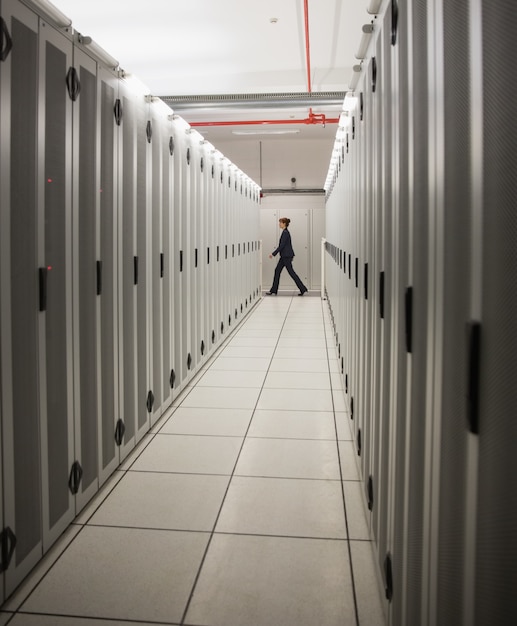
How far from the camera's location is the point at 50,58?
2.26m

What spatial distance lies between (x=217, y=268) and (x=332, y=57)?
3.14 meters

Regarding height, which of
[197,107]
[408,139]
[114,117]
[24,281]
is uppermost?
[197,107]

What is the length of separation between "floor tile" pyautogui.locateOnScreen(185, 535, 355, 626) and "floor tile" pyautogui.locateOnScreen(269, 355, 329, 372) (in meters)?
3.30

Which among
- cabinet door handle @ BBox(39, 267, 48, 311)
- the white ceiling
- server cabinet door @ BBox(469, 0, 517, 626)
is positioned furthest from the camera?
the white ceiling

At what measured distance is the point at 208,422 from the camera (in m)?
4.14

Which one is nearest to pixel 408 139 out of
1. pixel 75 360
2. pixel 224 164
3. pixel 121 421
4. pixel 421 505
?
pixel 421 505

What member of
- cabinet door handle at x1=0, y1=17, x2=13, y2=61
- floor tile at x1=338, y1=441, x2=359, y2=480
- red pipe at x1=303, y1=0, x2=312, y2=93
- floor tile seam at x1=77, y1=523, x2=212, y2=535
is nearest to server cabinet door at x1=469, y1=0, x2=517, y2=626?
cabinet door handle at x1=0, y1=17, x2=13, y2=61

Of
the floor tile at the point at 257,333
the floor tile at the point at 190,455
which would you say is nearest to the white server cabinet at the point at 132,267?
the floor tile at the point at 190,455

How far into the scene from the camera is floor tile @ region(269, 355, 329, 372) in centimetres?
581

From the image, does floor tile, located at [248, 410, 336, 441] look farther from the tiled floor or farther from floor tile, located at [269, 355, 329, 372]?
floor tile, located at [269, 355, 329, 372]

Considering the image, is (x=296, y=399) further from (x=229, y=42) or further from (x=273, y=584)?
(x=229, y=42)

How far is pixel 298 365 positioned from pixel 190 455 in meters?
2.64

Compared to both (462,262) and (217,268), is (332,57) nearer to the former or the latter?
(217,268)

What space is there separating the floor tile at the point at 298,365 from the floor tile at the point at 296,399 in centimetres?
79
